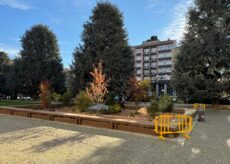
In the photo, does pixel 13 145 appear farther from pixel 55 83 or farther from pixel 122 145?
pixel 55 83

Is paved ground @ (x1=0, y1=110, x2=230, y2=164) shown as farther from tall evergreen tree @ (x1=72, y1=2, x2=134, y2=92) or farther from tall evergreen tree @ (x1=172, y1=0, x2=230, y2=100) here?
tall evergreen tree @ (x1=172, y1=0, x2=230, y2=100)

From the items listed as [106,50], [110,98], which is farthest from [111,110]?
[106,50]

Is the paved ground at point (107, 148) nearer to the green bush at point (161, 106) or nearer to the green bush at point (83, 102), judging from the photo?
the green bush at point (161, 106)

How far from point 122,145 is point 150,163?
1600mm

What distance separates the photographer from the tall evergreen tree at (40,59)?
27.0m

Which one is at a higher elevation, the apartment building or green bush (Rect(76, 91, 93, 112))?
the apartment building

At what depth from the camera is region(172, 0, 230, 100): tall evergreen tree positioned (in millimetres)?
18359

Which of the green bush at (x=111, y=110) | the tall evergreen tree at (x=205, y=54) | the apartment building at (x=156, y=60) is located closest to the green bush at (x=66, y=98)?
the green bush at (x=111, y=110)

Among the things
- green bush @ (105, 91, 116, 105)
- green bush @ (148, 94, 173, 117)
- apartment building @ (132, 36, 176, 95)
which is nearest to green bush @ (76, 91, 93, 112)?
green bush @ (105, 91, 116, 105)

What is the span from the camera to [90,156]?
5109 millimetres

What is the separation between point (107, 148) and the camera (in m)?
5.80

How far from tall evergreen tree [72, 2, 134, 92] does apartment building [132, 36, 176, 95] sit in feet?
181

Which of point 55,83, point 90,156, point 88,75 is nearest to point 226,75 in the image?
point 88,75

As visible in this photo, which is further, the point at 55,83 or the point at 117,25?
the point at 55,83
